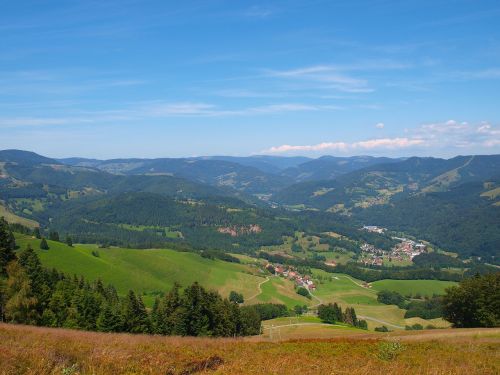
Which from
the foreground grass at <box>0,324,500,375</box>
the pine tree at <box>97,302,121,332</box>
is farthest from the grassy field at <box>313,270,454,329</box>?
the foreground grass at <box>0,324,500,375</box>

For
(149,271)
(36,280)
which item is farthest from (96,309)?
(149,271)

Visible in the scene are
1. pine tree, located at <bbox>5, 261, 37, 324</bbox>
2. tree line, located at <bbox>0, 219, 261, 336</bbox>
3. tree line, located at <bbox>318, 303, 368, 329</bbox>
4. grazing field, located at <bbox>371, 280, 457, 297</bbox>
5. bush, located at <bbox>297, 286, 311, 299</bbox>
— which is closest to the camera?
pine tree, located at <bbox>5, 261, 37, 324</bbox>

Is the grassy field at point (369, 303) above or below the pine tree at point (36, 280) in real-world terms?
below

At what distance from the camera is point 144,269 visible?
15825 cm

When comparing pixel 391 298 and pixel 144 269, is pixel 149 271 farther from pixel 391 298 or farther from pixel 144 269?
pixel 391 298

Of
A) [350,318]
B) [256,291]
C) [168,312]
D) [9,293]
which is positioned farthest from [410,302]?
[9,293]

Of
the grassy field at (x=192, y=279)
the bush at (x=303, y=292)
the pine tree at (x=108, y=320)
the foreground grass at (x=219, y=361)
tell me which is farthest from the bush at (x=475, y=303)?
the bush at (x=303, y=292)

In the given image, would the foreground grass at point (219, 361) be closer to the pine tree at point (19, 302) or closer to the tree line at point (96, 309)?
the pine tree at point (19, 302)

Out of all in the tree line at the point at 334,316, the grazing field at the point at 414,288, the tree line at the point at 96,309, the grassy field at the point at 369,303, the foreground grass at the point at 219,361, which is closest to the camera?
the foreground grass at the point at 219,361

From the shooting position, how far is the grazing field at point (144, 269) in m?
127

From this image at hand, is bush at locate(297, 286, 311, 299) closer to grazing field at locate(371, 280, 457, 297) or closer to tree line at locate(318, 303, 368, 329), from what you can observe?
grazing field at locate(371, 280, 457, 297)

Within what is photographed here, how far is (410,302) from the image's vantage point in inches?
6599

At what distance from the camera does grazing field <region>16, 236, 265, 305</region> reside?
12706cm

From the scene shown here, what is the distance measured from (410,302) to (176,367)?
176m
